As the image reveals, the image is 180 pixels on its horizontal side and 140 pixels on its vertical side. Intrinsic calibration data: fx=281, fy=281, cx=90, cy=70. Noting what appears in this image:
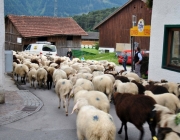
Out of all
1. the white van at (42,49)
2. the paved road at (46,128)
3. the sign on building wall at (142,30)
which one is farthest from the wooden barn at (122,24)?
the paved road at (46,128)

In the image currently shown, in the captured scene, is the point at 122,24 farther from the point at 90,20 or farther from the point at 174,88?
the point at 90,20

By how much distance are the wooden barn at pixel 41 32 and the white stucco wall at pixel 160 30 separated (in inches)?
1007

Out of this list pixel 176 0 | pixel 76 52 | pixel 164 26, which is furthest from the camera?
pixel 76 52

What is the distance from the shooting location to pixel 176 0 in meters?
11.3

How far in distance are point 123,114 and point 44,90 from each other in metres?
6.89

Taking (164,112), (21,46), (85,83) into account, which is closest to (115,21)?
(21,46)

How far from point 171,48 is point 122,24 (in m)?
31.5

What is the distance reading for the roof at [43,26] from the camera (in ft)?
123

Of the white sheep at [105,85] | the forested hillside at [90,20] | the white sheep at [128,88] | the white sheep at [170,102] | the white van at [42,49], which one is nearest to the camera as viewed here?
the white sheep at [170,102]

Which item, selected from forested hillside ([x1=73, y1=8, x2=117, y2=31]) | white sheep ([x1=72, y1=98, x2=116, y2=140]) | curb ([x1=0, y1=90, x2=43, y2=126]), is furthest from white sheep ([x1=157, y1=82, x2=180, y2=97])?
forested hillside ([x1=73, y1=8, x2=117, y2=31])

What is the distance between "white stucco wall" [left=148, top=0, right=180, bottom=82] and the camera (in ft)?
37.2

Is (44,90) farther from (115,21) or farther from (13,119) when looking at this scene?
(115,21)

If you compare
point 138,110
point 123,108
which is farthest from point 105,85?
point 138,110

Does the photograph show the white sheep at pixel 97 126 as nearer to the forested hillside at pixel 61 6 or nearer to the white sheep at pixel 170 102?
the white sheep at pixel 170 102
